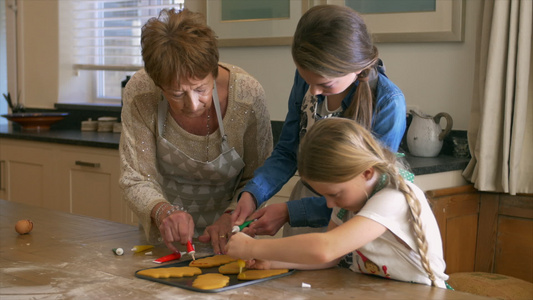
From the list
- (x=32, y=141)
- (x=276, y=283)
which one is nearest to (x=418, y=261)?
(x=276, y=283)

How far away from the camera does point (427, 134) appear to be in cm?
279

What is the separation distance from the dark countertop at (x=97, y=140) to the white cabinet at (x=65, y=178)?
0.13 ft

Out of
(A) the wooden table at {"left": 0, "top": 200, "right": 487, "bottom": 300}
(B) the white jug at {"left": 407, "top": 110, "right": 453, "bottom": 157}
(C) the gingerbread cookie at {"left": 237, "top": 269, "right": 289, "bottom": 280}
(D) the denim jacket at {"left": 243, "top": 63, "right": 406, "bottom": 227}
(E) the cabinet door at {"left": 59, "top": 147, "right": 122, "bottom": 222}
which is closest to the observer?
(A) the wooden table at {"left": 0, "top": 200, "right": 487, "bottom": 300}

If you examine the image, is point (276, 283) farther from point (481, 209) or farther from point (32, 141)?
point (32, 141)

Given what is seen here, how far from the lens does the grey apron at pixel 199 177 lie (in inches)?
78.0

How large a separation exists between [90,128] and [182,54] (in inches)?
108

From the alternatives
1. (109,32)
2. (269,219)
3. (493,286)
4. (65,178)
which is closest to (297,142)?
(269,219)

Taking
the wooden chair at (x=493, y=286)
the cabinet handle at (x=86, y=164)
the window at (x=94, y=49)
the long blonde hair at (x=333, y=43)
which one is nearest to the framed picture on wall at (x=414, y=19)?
the wooden chair at (x=493, y=286)

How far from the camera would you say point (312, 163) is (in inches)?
56.0

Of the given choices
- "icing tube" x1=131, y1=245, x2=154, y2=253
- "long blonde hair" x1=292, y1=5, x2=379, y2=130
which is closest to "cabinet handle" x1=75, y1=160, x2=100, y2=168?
"icing tube" x1=131, y1=245, x2=154, y2=253

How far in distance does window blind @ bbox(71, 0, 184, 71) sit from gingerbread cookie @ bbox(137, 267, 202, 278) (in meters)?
2.90

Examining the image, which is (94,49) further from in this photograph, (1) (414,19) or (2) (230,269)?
(2) (230,269)

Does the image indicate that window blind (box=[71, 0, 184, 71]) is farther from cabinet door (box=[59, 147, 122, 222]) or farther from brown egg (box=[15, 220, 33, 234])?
brown egg (box=[15, 220, 33, 234])

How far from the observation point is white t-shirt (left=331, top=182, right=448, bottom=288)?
1.42 m
